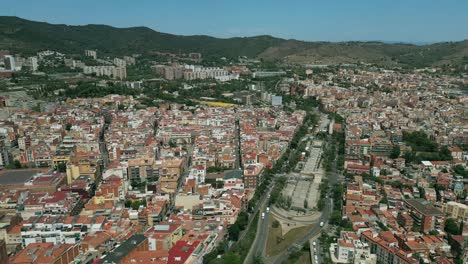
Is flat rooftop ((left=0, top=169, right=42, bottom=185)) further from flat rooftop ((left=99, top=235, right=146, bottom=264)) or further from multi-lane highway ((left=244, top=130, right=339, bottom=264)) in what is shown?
multi-lane highway ((left=244, top=130, right=339, bottom=264))

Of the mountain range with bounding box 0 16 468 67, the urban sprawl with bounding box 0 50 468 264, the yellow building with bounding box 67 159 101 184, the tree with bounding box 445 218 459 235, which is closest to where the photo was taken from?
the urban sprawl with bounding box 0 50 468 264

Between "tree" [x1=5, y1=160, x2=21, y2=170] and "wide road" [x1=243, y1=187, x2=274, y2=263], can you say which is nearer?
"wide road" [x1=243, y1=187, x2=274, y2=263]

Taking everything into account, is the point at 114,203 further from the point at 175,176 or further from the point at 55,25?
the point at 55,25

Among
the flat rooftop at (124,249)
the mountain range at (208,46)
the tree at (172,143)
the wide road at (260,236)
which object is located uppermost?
the mountain range at (208,46)

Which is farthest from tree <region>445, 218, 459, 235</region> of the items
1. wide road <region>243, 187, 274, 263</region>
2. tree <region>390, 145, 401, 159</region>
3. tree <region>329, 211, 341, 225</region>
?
tree <region>390, 145, 401, 159</region>

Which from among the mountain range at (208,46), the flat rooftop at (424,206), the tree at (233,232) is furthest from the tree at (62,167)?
the mountain range at (208,46)

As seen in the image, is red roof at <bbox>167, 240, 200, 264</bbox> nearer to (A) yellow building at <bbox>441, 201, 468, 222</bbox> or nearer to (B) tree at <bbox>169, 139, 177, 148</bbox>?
(A) yellow building at <bbox>441, 201, 468, 222</bbox>

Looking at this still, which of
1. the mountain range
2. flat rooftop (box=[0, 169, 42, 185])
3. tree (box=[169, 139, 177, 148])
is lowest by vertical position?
flat rooftop (box=[0, 169, 42, 185])

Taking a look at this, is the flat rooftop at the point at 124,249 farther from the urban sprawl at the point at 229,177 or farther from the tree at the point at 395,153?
the tree at the point at 395,153

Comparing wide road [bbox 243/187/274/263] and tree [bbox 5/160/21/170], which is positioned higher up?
tree [bbox 5/160/21/170]

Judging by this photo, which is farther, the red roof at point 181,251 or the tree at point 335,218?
the tree at point 335,218

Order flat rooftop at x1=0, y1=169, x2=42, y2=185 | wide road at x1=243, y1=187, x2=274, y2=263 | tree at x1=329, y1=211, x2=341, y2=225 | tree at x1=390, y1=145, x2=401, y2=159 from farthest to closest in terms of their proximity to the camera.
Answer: tree at x1=390, y1=145, x2=401, y2=159
flat rooftop at x1=0, y1=169, x2=42, y2=185
tree at x1=329, y1=211, x2=341, y2=225
wide road at x1=243, y1=187, x2=274, y2=263
